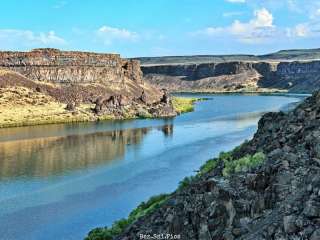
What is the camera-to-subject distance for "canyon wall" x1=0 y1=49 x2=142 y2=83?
383ft

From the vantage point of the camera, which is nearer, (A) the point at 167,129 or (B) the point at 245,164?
(B) the point at 245,164

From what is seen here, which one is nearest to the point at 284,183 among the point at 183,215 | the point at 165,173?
the point at 183,215

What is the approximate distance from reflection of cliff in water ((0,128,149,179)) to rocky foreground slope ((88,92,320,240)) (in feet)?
98.7

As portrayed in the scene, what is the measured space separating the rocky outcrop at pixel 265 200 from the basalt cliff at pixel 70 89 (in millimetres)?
74565

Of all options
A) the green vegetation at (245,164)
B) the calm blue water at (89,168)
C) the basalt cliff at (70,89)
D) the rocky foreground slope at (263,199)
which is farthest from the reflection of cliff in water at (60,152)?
the green vegetation at (245,164)

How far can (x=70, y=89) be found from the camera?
114 meters

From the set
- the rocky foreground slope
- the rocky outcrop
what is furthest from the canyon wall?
the rocky outcrop

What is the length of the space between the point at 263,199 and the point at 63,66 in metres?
110

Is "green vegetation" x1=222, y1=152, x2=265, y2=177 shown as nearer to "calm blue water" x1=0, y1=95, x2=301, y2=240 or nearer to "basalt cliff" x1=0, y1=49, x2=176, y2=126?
"calm blue water" x1=0, y1=95, x2=301, y2=240

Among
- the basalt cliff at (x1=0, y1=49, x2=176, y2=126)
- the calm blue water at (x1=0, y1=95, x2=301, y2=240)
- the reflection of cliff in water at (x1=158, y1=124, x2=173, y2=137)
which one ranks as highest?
the basalt cliff at (x1=0, y1=49, x2=176, y2=126)

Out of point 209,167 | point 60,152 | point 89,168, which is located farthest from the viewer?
point 60,152

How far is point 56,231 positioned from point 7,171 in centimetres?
1799

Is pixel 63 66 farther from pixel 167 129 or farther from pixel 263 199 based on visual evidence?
pixel 263 199

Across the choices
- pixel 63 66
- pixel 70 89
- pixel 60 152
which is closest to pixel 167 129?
pixel 60 152
